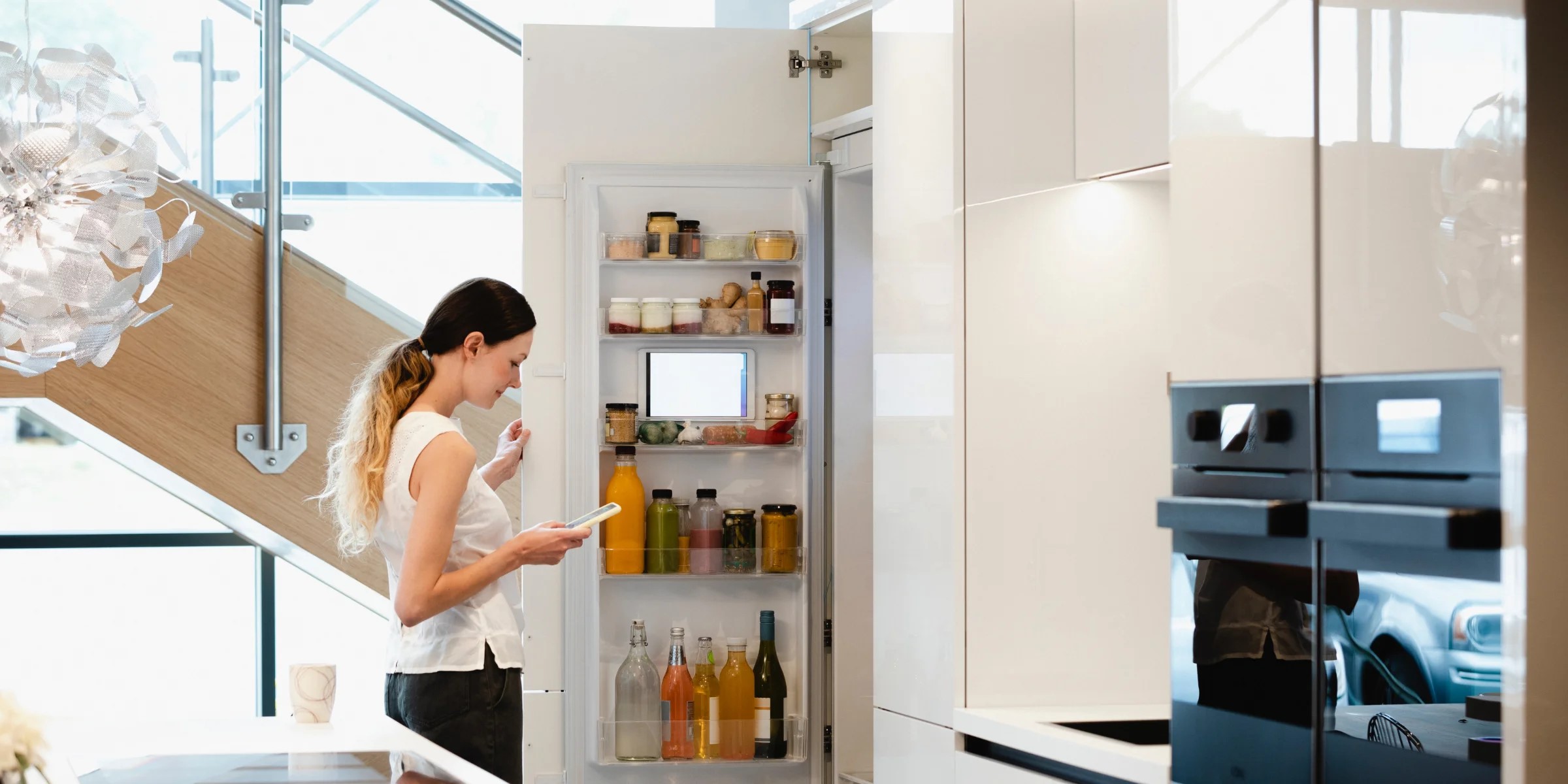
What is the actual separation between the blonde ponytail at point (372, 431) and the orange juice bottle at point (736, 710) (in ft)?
3.90

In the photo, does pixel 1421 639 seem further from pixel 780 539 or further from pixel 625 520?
pixel 625 520

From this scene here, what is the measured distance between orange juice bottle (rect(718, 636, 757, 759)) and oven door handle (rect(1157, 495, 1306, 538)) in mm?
1819

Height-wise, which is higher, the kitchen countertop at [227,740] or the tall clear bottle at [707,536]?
the tall clear bottle at [707,536]

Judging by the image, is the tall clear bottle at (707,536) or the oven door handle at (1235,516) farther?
the tall clear bottle at (707,536)

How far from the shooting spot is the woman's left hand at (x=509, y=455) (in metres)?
3.33

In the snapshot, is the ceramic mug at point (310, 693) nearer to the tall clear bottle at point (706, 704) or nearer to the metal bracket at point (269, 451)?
the tall clear bottle at point (706, 704)

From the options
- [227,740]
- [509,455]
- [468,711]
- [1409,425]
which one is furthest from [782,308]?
[1409,425]

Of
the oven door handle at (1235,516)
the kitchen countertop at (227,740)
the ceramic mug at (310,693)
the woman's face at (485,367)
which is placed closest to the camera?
the oven door handle at (1235,516)

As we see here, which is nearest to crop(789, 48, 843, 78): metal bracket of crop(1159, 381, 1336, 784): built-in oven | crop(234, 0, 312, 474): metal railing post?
crop(234, 0, 312, 474): metal railing post

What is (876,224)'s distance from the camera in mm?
2859

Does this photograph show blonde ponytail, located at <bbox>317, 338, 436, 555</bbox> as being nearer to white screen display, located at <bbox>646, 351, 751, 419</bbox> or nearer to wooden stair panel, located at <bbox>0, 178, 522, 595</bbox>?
white screen display, located at <bbox>646, 351, 751, 419</bbox>

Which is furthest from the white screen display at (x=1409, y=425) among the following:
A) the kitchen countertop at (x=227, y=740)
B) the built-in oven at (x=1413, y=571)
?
the kitchen countertop at (x=227, y=740)

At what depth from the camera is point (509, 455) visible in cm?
334

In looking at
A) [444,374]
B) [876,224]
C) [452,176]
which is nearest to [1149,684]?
[876,224]
